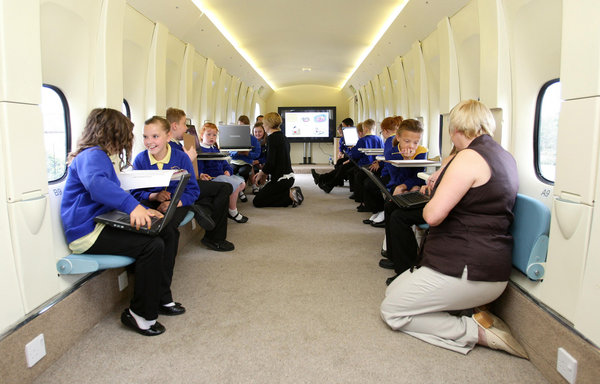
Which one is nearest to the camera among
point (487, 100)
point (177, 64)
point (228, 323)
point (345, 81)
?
point (228, 323)

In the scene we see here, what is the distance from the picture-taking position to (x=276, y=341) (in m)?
2.87

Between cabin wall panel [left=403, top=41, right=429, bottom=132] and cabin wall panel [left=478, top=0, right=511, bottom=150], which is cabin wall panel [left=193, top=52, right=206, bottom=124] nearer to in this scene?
cabin wall panel [left=403, top=41, right=429, bottom=132]

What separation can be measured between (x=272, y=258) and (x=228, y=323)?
5.67 feet

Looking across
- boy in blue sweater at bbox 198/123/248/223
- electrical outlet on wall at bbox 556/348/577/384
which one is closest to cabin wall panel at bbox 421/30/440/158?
boy in blue sweater at bbox 198/123/248/223

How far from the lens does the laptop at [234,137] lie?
8.78 m

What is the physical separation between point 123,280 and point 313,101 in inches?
725

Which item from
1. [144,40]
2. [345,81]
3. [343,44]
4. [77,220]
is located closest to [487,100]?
[77,220]

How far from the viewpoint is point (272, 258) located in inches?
191

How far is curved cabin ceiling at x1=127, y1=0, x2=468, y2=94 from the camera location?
21.4ft

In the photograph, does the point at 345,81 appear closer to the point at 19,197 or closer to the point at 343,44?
the point at 343,44

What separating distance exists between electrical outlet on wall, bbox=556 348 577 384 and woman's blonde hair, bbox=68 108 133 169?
3072mm

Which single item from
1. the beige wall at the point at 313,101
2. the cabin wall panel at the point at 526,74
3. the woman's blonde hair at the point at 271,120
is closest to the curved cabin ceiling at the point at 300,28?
the cabin wall panel at the point at 526,74

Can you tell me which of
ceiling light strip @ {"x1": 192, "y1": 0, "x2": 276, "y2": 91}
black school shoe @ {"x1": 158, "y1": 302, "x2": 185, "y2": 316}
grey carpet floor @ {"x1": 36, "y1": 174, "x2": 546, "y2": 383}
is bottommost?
grey carpet floor @ {"x1": 36, "y1": 174, "x2": 546, "y2": 383}

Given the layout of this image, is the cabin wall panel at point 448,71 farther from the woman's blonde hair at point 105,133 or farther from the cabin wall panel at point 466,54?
the woman's blonde hair at point 105,133
